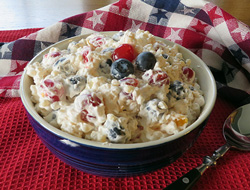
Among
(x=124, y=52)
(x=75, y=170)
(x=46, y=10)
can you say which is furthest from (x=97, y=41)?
(x=46, y=10)

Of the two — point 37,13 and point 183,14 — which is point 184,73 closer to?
point 183,14

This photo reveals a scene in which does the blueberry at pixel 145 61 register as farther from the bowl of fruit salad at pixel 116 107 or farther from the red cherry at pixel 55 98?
the red cherry at pixel 55 98

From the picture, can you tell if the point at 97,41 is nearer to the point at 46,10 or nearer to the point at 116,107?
the point at 116,107

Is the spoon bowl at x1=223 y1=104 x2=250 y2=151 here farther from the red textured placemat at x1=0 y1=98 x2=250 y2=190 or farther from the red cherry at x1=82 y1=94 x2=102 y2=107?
the red cherry at x1=82 y1=94 x2=102 y2=107

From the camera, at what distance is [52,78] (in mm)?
796

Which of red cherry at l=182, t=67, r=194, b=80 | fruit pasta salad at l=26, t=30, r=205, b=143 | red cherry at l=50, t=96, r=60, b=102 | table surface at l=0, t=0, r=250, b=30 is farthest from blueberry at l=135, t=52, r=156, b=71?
table surface at l=0, t=0, r=250, b=30

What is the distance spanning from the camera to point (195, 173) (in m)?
0.81

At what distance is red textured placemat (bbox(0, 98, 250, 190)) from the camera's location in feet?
2.76

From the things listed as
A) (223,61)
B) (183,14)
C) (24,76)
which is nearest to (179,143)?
(24,76)

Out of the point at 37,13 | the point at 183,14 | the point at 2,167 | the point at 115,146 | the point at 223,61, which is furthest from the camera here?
the point at 37,13

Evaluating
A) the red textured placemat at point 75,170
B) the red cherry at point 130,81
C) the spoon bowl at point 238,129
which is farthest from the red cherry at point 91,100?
the spoon bowl at point 238,129

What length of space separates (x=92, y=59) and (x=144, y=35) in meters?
0.24

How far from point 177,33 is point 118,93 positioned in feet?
2.48

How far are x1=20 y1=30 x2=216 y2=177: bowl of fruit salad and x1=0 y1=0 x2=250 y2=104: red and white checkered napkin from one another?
0.38 meters
